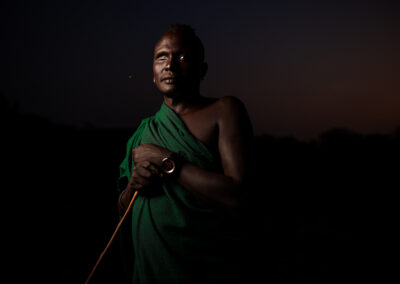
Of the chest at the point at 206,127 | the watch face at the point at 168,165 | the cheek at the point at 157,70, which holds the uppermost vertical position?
the cheek at the point at 157,70

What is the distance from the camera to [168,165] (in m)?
1.07

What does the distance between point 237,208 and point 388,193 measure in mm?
3147

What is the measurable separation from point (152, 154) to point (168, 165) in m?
0.12

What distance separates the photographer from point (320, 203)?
3.38 m

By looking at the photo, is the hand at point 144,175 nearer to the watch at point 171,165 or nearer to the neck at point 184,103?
the watch at point 171,165

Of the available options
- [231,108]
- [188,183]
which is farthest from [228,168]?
[231,108]

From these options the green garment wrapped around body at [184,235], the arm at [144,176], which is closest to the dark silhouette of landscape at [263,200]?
the green garment wrapped around body at [184,235]

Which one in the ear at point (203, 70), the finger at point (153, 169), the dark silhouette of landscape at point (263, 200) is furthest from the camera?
the dark silhouette of landscape at point (263, 200)

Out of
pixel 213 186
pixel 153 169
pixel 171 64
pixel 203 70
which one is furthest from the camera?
pixel 203 70

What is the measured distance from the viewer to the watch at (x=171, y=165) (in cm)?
105

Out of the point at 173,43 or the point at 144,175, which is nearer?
the point at 144,175

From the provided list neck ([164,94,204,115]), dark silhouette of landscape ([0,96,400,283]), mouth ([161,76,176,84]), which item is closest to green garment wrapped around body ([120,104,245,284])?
neck ([164,94,204,115])

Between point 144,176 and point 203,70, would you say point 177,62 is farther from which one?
point 144,176

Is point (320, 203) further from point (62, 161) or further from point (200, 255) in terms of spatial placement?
point (62, 161)
